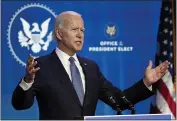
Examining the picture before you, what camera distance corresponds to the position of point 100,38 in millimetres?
4379

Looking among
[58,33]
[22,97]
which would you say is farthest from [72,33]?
[22,97]

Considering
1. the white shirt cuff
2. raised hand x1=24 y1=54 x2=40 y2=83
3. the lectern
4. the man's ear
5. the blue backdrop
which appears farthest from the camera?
the blue backdrop

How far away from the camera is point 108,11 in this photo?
174 inches

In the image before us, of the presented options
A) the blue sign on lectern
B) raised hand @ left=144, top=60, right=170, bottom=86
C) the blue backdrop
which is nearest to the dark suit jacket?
raised hand @ left=144, top=60, right=170, bottom=86

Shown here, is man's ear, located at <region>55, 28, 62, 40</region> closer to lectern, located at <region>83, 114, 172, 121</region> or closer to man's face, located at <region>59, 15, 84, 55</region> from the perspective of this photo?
man's face, located at <region>59, 15, 84, 55</region>

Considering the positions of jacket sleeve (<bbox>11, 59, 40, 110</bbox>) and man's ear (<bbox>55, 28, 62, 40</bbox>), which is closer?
jacket sleeve (<bbox>11, 59, 40, 110</bbox>)

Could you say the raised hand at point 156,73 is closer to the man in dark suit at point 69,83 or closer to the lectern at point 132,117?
the man in dark suit at point 69,83

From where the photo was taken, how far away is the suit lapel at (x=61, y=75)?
94.7 inches

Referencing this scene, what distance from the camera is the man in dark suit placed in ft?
7.85

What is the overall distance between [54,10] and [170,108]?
152 cm

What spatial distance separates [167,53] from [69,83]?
225 centimetres

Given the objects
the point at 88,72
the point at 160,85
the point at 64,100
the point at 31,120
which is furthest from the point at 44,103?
the point at 160,85

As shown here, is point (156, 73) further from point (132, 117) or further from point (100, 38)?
point (100, 38)

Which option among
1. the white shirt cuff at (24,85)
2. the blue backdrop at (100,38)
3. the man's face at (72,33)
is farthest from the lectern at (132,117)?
the blue backdrop at (100,38)
